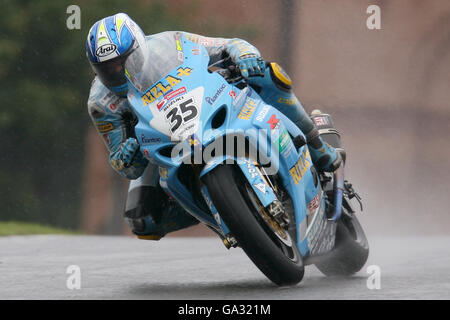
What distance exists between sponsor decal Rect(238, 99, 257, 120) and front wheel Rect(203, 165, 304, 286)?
1.23ft

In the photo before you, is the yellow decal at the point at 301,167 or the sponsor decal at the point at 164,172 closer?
the sponsor decal at the point at 164,172

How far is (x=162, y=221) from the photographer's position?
563cm

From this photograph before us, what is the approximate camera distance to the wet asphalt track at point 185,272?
16.9 ft

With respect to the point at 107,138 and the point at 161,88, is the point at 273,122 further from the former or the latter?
the point at 107,138

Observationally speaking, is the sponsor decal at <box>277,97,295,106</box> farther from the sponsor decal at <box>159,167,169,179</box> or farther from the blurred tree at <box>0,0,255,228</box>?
the blurred tree at <box>0,0,255,228</box>

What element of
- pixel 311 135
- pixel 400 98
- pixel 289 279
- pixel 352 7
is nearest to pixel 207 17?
pixel 352 7

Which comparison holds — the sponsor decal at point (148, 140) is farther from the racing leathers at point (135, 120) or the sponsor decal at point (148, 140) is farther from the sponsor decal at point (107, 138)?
the sponsor decal at point (107, 138)

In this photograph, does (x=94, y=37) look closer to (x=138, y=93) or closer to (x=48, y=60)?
(x=138, y=93)

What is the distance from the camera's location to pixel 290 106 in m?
5.54

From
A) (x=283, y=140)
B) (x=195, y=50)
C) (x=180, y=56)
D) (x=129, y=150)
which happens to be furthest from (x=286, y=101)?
(x=129, y=150)

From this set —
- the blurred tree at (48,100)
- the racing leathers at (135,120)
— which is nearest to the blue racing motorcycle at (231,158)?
the racing leathers at (135,120)

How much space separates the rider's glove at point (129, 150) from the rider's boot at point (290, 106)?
2.46ft

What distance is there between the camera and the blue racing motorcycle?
15.2 feet

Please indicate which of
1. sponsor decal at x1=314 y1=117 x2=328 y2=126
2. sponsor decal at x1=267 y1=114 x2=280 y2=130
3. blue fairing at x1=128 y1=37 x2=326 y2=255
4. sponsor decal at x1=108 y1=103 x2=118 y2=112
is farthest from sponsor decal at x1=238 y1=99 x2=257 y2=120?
sponsor decal at x1=314 y1=117 x2=328 y2=126
